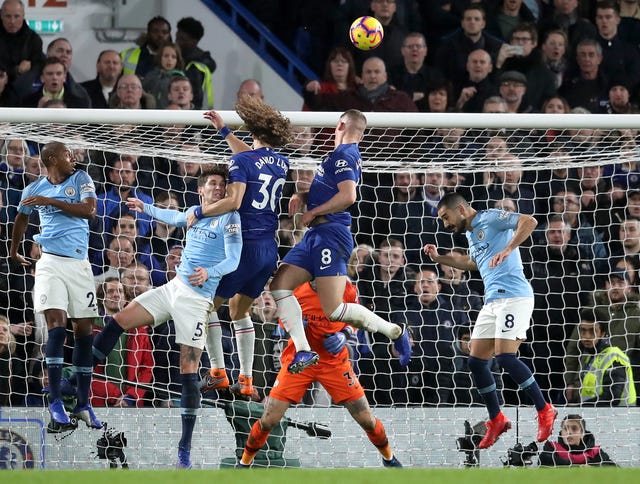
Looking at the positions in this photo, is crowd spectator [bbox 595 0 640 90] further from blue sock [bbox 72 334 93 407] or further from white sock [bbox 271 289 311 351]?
blue sock [bbox 72 334 93 407]

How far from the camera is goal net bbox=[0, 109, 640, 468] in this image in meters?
9.39

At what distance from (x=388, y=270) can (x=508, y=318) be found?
5.07 feet

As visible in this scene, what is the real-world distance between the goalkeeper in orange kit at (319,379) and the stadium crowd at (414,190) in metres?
0.75

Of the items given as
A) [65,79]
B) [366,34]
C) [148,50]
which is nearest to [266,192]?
[366,34]

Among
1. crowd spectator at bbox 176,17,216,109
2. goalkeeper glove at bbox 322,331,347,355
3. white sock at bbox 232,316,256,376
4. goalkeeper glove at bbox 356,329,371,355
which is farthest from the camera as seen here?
crowd spectator at bbox 176,17,216,109

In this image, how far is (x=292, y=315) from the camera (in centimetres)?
820

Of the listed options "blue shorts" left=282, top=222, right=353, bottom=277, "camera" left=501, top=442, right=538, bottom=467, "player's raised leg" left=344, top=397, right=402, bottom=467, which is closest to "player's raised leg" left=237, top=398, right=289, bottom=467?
"player's raised leg" left=344, top=397, right=402, bottom=467

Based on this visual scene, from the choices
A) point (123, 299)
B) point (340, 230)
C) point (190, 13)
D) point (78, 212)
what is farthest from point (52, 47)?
point (340, 230)

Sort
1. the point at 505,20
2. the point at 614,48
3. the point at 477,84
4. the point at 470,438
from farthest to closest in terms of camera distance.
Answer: the point at 505,20 < the point at 614,48 < the point at 477,84 < the point at 470,438

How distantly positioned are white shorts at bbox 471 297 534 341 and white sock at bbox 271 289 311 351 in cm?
161

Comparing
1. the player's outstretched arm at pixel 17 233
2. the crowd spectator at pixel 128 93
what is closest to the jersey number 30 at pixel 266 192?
the player's outstretched arm at pixel 17 233

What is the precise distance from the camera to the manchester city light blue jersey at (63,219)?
8.52m

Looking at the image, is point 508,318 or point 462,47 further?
point 462,47

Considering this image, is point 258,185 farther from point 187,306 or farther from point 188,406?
point 188,406
